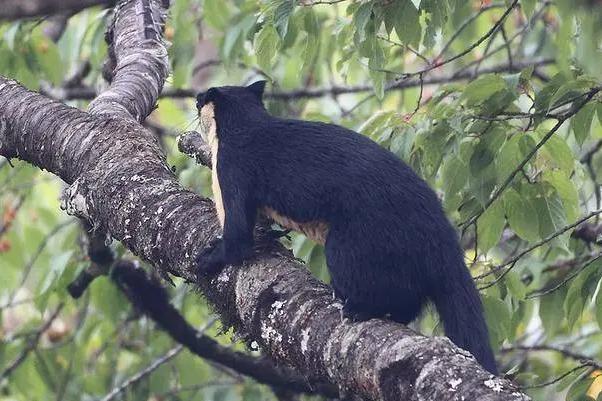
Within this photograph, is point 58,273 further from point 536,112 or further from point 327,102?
point 327,102

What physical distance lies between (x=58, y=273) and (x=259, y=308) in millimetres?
1760

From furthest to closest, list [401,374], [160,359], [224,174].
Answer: [160,359] → [224,174] → [401,374]

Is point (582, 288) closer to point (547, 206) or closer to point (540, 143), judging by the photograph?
point (547, 206)

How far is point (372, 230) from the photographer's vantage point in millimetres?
2496

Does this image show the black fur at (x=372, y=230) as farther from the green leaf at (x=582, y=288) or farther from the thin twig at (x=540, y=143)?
the green leaf at (x=582, y=288)

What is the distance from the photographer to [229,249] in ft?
7.55

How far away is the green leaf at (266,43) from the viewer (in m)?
2.92

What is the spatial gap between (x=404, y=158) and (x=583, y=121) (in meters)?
0.54

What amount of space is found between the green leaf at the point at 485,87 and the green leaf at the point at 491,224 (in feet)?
1.02

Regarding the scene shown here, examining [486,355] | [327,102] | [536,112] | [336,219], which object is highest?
[327,102]

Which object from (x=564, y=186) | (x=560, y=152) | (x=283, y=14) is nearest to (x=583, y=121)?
(x=560, y=152)

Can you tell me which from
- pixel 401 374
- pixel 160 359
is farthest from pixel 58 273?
pixel 401 374

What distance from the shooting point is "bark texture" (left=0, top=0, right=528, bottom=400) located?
1.68 m

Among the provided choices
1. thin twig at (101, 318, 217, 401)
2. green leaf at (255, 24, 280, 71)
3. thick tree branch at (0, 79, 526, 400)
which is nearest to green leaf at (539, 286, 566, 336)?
thick tree branch at (0, 79, 526, 400)
